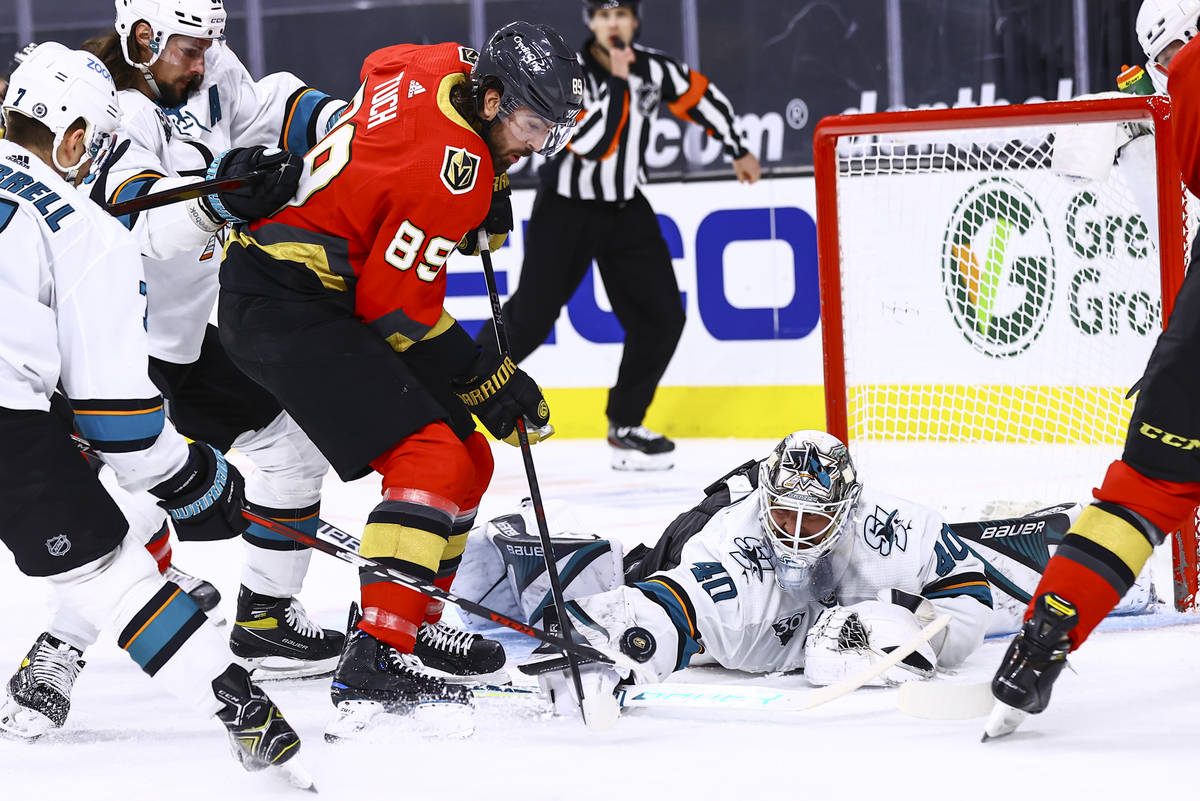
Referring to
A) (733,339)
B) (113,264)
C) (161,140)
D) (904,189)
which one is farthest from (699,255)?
(113,264)

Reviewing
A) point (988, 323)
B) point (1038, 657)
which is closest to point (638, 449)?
point (988, 323)

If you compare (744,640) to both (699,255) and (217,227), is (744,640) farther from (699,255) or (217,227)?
(699,255)

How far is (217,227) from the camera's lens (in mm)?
2771

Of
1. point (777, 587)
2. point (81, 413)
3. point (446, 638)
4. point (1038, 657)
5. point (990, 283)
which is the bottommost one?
point (446, 638)

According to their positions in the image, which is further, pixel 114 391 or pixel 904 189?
pixel 904 189

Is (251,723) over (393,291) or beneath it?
beneath

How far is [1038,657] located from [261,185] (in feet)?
5.05

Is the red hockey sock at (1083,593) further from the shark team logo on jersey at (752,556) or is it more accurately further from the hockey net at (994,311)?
the hockey net at (994,311)

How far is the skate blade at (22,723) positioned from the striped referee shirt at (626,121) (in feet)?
10.5

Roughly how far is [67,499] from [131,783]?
47cm

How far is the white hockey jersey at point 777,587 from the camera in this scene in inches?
108

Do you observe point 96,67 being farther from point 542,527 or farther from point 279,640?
point 279,640

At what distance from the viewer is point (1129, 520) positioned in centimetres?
220

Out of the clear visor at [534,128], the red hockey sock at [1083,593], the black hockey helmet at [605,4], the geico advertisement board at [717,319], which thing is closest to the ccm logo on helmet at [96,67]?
the clear visor at [534,128]
